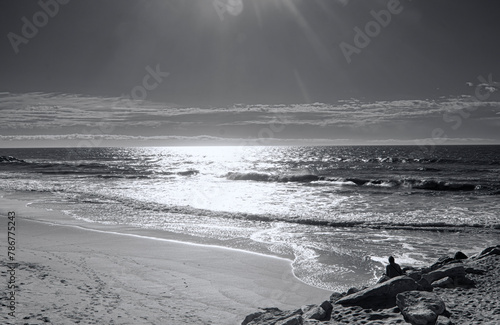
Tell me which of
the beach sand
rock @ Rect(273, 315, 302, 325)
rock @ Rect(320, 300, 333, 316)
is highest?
rock @ Rect(320, 300, 333, 316)

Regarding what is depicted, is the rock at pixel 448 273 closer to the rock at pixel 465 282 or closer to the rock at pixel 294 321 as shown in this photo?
the rock at pixel 465 282

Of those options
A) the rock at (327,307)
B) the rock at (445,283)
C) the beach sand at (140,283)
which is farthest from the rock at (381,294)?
the beach sand at (140,283)

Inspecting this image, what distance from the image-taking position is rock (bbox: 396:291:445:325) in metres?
4.46

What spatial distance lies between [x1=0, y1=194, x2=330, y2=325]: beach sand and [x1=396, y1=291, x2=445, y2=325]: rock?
2628 millimetres

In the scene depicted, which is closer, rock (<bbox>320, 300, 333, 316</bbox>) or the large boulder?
the large boulder

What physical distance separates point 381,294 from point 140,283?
4.91 meters

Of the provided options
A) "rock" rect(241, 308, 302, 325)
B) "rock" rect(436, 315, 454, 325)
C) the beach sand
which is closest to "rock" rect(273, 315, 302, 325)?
"rock" rect(241, 308, 302, 325)

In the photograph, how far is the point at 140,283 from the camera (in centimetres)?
797

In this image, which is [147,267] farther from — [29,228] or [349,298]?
[29,228]

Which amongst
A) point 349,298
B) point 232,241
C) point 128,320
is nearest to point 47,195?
point 232,241

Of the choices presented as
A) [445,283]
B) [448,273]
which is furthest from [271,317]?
[448,273]

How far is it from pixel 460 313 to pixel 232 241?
8548 millimetres

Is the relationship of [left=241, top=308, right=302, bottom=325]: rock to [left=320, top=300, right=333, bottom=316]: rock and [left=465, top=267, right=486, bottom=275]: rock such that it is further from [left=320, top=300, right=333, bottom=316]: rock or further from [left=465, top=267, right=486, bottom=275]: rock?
[left=465, top=267, right=486, bottom=275]: rock

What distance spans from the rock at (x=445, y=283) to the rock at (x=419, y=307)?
3.26 ft
